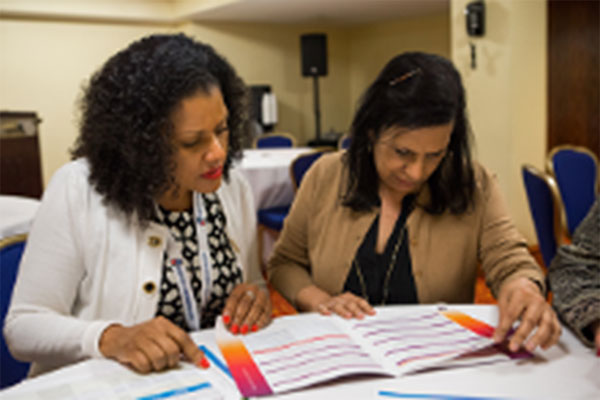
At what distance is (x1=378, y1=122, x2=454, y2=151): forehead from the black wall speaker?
6.95 meters

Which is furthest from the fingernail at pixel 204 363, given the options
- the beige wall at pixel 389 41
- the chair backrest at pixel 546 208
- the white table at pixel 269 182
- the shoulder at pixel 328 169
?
the beige wall at pixel 389 41

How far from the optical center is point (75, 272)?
4.04 ft

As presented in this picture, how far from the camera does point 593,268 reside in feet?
4.11

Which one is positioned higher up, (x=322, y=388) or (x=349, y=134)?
(x=349, y=134)

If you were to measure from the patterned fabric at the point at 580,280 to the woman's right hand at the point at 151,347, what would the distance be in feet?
2.32

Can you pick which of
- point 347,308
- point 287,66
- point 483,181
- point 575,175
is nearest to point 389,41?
point 287,66

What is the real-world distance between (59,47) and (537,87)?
21.1 ft

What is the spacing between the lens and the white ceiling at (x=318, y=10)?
7.29m

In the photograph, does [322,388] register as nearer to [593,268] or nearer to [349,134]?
[593,268]

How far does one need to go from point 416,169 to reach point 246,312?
0.55 meters

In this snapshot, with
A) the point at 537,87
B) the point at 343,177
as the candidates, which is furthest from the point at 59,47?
the point at 343,177

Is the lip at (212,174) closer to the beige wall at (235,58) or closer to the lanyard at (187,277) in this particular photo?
the lanyard at (187,277)

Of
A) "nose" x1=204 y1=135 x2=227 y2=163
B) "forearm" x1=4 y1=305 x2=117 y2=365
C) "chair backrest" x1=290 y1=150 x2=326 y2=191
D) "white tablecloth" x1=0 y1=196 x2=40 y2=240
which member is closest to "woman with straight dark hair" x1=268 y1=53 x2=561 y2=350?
"nose" x1=204 y1=135 x2=227 y2=163

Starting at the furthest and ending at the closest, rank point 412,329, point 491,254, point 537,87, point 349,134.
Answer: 1. point 537,87
2. point 349,134
3. point 491,254
4. point 412,329
